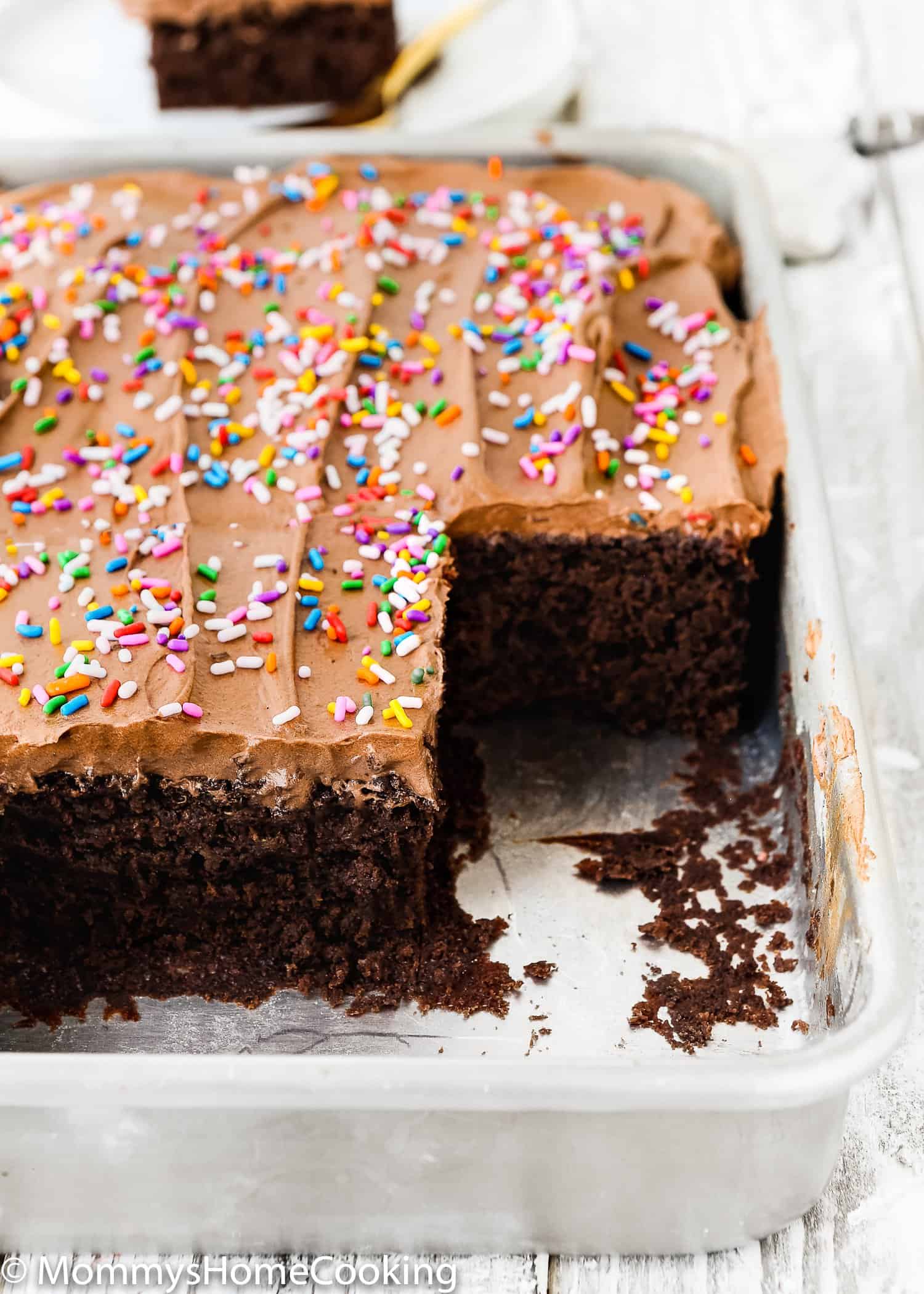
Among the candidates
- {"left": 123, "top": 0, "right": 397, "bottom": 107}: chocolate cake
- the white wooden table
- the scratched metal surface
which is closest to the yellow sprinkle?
the scratched metal surface

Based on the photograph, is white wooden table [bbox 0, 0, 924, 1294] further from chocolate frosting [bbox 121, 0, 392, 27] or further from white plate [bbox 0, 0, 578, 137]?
chocolate frosting [bbox 121, 0, 392, 27]

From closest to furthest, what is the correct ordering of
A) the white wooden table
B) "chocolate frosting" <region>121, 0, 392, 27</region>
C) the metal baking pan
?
1. the metal baking pan
2. the white wooden table
3. "chocolate frosting" <region>121, 0, 392, 27</region>

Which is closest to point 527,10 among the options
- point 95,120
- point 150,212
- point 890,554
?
point 95,120

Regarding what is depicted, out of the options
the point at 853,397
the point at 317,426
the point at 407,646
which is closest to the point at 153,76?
the point at 317,426

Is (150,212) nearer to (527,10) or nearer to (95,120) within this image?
(95,120)

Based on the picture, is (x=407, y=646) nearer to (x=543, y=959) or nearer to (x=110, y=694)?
(x=110, y=694)

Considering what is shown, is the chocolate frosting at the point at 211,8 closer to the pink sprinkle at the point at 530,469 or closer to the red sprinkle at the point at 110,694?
the pink sprinkle at the point at 530,469
